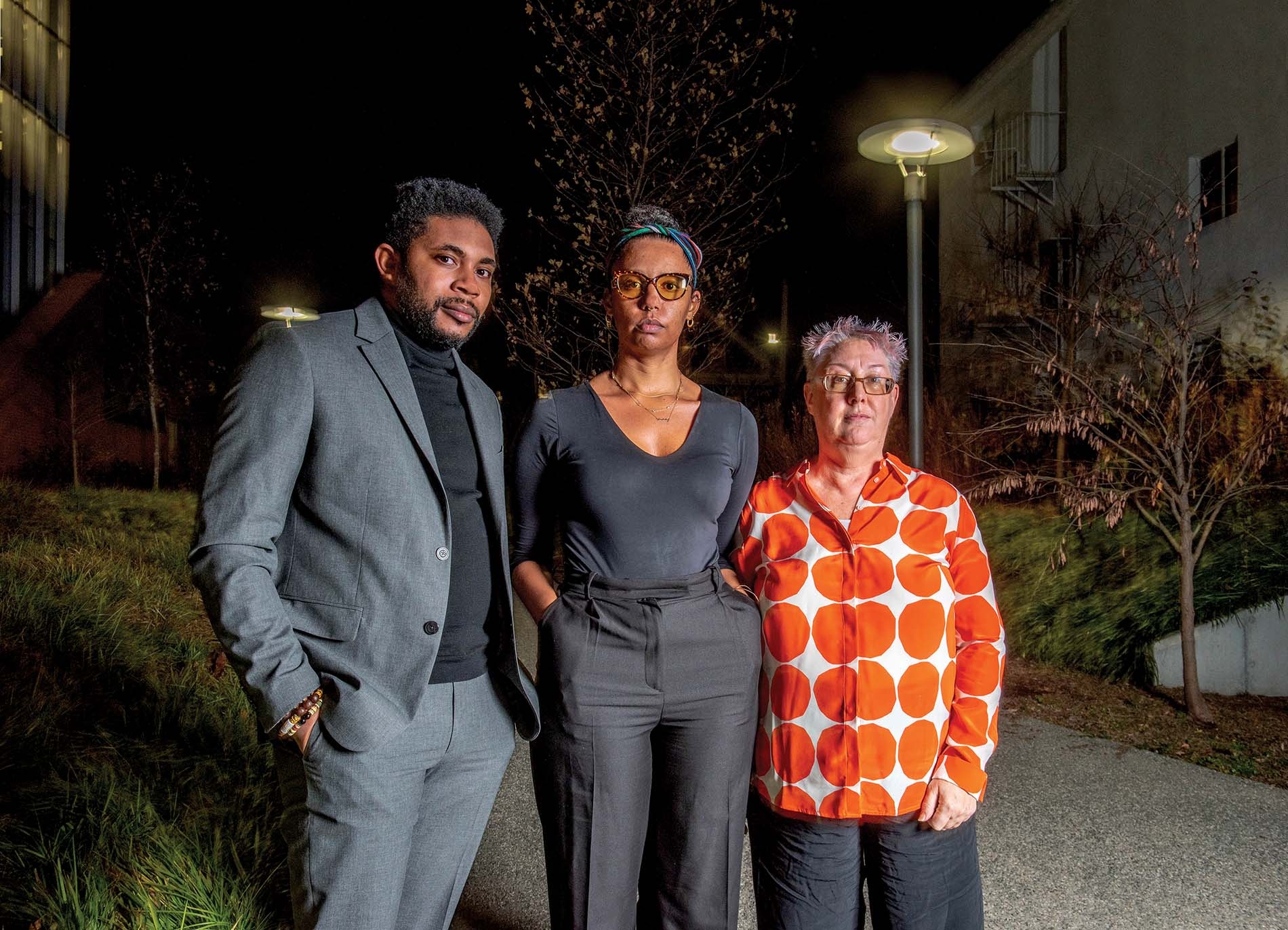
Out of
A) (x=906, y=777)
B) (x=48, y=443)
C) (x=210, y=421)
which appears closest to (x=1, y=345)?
(x=48, y=443)

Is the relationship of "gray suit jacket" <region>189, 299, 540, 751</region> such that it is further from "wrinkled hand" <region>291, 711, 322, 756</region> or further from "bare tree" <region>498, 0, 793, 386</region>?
"bare tree" <region>498, 0, 793, 386</region>

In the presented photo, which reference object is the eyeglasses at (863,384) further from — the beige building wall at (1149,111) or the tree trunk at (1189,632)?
the beige building wall at (1149,111)

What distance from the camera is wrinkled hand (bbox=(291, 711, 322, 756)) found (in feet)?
5.73

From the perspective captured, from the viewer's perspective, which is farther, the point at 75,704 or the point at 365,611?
the point at 75,704

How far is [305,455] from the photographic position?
1.86 meters

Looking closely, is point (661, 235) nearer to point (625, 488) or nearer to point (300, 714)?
point (625, 488)

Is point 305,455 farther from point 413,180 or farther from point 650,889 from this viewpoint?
point 650,889

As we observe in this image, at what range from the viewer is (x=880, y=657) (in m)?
2.03

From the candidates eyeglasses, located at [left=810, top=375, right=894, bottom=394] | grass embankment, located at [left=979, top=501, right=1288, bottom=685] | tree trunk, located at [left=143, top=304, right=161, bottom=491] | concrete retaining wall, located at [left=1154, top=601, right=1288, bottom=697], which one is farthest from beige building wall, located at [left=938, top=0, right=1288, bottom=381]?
tree trunk, located at [left=143, top=304, right=161, bottom=491]

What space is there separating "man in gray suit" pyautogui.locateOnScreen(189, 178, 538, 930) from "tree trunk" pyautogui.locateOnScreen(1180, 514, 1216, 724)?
19.3 ft

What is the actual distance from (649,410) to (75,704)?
12.2ft

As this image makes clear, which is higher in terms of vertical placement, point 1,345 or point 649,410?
point 1,345

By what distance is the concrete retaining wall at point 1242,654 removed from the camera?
669cm

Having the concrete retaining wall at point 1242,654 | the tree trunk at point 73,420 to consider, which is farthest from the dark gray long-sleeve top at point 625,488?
the tree trunk at point 73,420
